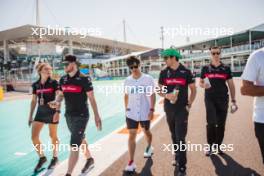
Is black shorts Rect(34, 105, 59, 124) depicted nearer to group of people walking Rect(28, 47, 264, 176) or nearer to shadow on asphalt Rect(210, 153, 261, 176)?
group of people walking Rect(28, 47, 264, 176)

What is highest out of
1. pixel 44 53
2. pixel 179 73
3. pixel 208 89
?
pixel 44 53

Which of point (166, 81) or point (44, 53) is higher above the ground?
point (44, 53)

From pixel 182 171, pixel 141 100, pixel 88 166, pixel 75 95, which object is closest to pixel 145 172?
pixel 182 171

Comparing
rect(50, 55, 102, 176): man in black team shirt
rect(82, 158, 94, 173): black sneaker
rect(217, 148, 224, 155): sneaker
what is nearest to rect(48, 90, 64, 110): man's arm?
rect(50, 55, 102, 176): man in black team shirt

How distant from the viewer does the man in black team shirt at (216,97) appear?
16.2ft

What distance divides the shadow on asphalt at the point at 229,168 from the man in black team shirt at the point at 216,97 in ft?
1.06

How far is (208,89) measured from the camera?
5.04 meters

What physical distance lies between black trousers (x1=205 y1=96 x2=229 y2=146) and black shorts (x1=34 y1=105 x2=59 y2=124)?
2.99m

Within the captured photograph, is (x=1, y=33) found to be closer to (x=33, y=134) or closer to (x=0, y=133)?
(x=0, y=133)

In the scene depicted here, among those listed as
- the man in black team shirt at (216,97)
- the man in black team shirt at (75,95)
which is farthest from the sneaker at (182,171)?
the man in black team shirt at (75,95)

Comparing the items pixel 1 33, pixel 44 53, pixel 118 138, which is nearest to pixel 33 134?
pixel 118 138

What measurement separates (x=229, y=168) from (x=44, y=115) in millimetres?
3269

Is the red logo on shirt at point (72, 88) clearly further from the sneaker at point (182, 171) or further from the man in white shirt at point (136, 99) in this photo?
the sneaker at point (182, 171)

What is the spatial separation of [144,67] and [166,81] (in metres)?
58.4
